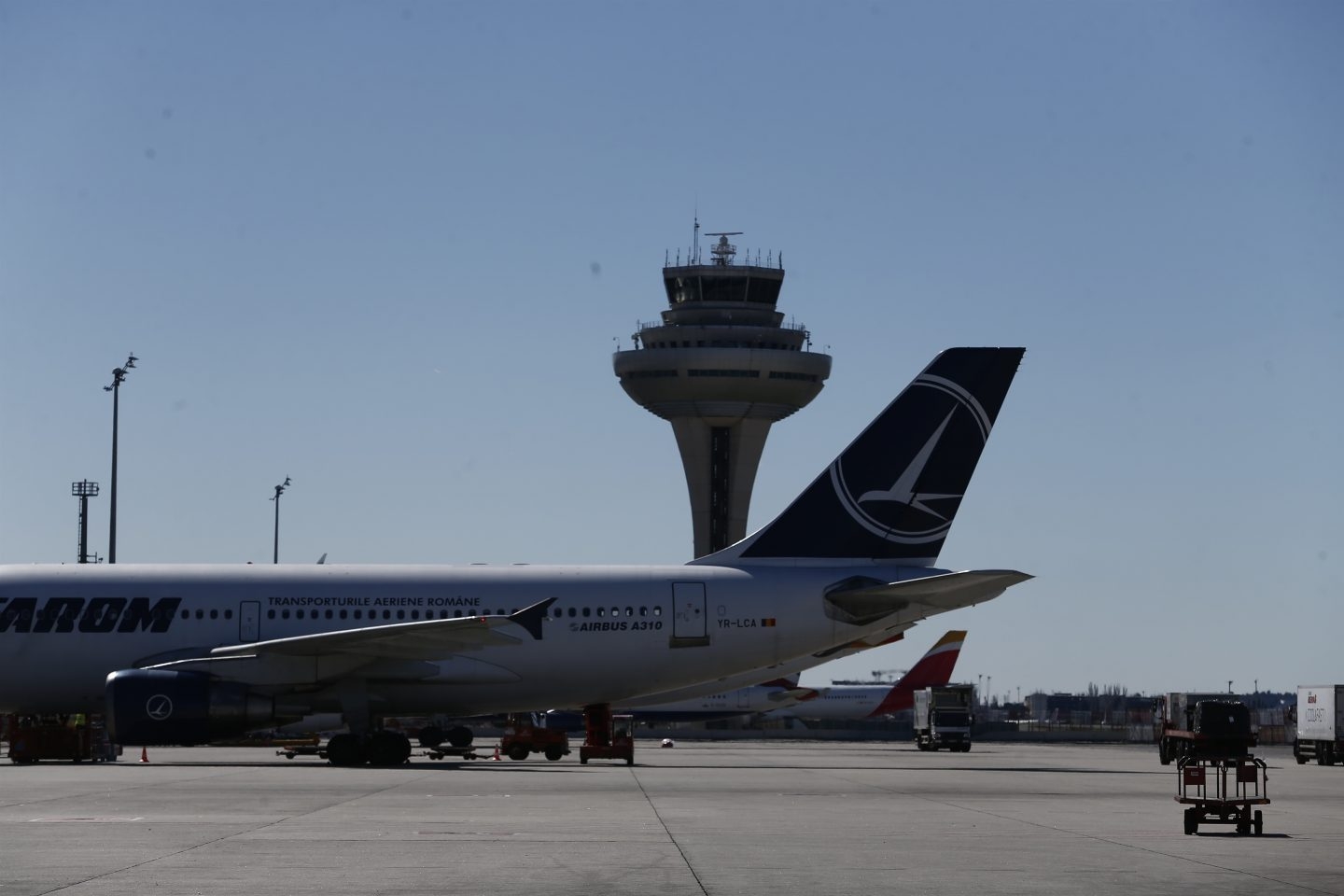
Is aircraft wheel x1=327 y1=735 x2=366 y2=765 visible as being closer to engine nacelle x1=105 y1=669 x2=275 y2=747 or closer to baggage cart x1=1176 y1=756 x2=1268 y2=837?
engine nacelle x1=105 y1=669 x2=275 y2=747

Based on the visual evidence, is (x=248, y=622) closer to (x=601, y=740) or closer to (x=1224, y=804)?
(x=601, y=740)

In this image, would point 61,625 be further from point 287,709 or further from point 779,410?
point 779,410

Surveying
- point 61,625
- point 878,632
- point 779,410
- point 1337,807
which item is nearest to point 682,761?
point 878,632

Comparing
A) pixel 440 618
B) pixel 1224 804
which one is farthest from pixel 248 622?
pixel 1224 804

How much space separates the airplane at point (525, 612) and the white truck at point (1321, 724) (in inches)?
788

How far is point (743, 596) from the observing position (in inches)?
1355

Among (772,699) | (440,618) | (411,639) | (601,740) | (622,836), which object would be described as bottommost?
(772,699)

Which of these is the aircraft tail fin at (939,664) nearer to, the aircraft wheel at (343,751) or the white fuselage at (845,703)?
the white fuselage at (845,703)

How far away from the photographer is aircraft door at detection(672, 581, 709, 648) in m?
34.2

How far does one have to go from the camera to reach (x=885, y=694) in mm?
100375

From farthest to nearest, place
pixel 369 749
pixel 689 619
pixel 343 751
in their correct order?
pixel 689 619
pixel 369 749
pixel 343 751

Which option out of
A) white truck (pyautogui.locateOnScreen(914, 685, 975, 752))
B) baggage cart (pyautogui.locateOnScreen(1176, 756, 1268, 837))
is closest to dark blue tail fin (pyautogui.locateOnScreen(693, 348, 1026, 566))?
baggage cart (pyautogui.locateOnScreen(1176, 756, 1268, 837))

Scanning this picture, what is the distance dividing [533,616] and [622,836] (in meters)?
16.2

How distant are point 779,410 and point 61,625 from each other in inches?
4267
